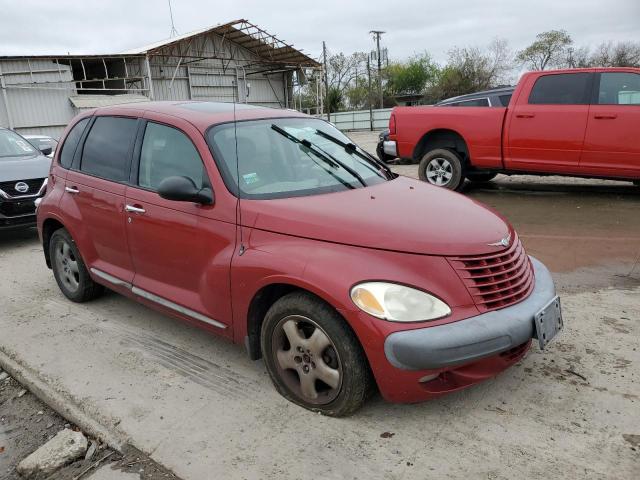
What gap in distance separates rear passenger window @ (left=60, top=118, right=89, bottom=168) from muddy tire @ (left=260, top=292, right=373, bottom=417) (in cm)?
272

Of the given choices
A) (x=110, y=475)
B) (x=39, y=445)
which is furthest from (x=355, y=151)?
(x=39, y=445)

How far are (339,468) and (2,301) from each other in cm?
399

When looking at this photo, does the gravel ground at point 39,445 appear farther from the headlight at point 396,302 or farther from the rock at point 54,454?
the headlight at point 396,302

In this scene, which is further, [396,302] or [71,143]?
[71,143]

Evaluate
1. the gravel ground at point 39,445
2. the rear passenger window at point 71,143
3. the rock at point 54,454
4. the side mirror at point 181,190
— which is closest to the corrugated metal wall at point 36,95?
the rear passenger window at point 71,143

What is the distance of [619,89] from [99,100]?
2315 centimetres

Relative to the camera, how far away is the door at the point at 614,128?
722 centimetres

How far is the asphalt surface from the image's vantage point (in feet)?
8.37

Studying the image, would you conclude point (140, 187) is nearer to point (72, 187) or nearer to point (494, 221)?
point (72, 187)

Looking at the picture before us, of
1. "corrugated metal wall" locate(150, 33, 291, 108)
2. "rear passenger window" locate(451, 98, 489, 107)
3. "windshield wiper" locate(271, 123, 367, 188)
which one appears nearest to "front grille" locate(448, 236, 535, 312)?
"windshield wiper" locate(271, 123, 367, 188)

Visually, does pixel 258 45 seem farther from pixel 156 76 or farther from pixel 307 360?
pixel 307 360

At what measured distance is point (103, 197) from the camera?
13.3ft

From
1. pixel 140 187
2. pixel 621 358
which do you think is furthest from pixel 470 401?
pixel 140 187

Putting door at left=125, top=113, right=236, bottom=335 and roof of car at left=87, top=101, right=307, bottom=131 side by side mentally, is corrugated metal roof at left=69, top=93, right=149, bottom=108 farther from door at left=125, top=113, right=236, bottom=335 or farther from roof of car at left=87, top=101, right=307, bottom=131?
door at left=125, top=113, right=236, bottom=335
